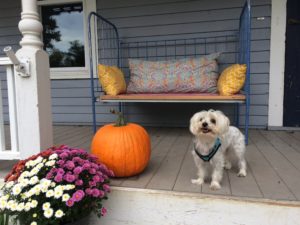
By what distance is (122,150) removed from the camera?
181 cm

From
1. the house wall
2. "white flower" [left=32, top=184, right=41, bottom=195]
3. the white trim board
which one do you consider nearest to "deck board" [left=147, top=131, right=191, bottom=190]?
"white flower" [left=32, top=184, right=41, bottom=195]

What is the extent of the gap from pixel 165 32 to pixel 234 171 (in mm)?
2390

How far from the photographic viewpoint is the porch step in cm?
145

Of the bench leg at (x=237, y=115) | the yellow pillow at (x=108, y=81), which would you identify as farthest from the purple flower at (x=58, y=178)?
the bench leg at (x=237, y=115)

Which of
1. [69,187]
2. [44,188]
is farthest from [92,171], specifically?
[44,188]

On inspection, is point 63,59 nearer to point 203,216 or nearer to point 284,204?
point 203,216

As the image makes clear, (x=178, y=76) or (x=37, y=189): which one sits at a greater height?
(x=178, y=76)

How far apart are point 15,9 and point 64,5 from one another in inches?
33.7

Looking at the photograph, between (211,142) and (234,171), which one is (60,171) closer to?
(211,142)

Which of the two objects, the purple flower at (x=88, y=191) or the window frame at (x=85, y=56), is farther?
the window frame at (x=85, y=56)

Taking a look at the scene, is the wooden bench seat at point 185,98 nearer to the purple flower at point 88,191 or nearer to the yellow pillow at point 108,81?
the yellow pillow at point 108,81

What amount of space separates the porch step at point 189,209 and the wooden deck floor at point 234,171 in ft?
0.19

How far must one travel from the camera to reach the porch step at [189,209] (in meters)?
1.45

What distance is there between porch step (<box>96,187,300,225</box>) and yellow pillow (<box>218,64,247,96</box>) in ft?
4.74
